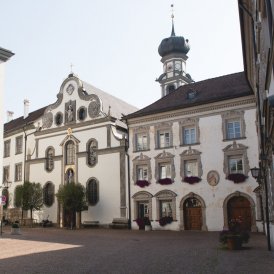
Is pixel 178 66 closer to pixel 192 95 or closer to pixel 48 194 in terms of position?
pixel 192 95

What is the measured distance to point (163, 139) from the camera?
33.8 m

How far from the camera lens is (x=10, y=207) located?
1747 inches

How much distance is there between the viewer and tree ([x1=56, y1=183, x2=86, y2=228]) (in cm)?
3500

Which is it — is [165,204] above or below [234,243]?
above

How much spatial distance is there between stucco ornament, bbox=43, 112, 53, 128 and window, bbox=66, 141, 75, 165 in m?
3.53

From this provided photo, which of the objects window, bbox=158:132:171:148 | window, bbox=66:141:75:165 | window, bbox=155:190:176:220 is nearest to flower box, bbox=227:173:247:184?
window, bbox=155:190:176:220

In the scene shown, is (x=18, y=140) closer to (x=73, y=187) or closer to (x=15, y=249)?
(x=73, y=187)

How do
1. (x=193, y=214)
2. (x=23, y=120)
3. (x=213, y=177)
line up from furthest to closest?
(x=23, y=120) → (x=193, y=214) → (x=213, y=177)

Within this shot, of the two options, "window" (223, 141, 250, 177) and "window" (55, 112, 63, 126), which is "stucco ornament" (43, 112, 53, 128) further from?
"window" (223, 141, 250, 177)

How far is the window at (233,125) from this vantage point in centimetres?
3003

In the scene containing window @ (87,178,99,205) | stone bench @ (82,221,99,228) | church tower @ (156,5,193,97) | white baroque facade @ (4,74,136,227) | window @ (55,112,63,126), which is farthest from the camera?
church tower @ (156,5,193,97)

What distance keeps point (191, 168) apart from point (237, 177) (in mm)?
4118

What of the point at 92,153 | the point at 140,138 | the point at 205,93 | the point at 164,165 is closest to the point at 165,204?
the point at 164,165

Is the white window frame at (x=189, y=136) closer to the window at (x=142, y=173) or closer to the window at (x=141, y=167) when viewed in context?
the window at (x=141, y=167)
